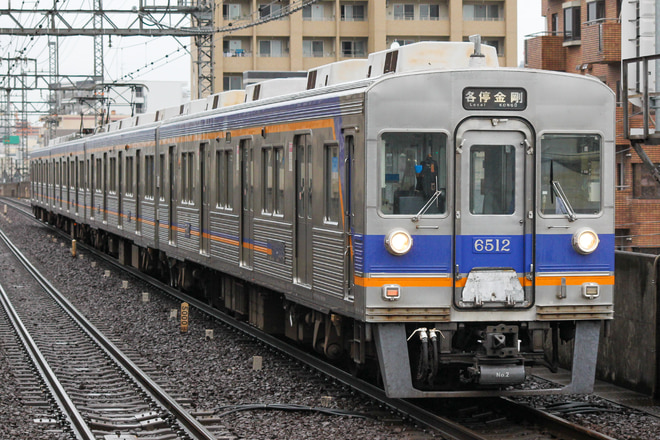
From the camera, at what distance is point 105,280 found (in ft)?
69.6

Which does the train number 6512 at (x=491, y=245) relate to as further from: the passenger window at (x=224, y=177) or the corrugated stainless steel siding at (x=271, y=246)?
the passenger window at (x=224, y=177)

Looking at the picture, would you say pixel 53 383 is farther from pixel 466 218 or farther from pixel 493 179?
→ pixel 493 179

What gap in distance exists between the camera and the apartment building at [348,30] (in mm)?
58812

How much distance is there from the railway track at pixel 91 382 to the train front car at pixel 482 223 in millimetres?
1906

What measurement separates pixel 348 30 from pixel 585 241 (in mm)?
52027

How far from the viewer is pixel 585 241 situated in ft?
28.3

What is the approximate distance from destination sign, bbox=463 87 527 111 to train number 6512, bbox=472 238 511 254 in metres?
1.06

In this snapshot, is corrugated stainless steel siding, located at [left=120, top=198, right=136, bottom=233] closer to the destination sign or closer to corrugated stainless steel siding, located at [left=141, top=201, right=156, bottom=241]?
corrugated stainless steel siding, located at [left=141, top=201, right=156, bottom=241]

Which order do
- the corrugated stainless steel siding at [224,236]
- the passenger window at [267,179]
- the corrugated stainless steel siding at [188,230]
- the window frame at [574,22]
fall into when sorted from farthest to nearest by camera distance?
the window frame at [574,22]
the corrugated stainless steel siding at [188,230]
the corrugated stainless steel siding at [224,236]
the passenger window at [267,179]

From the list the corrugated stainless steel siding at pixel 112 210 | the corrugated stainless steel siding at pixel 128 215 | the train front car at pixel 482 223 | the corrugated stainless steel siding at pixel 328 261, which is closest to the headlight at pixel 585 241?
the train front car at pixel 482 223

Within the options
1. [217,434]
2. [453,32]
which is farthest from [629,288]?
[453,32]

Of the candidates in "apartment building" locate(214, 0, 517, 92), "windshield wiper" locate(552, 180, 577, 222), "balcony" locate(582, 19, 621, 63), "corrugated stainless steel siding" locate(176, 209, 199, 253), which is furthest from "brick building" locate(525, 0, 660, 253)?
"apartment building" locate(214, 0, 517, 92)

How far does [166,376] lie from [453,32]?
50.7 metres

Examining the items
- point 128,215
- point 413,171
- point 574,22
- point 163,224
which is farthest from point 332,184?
point 574,22
